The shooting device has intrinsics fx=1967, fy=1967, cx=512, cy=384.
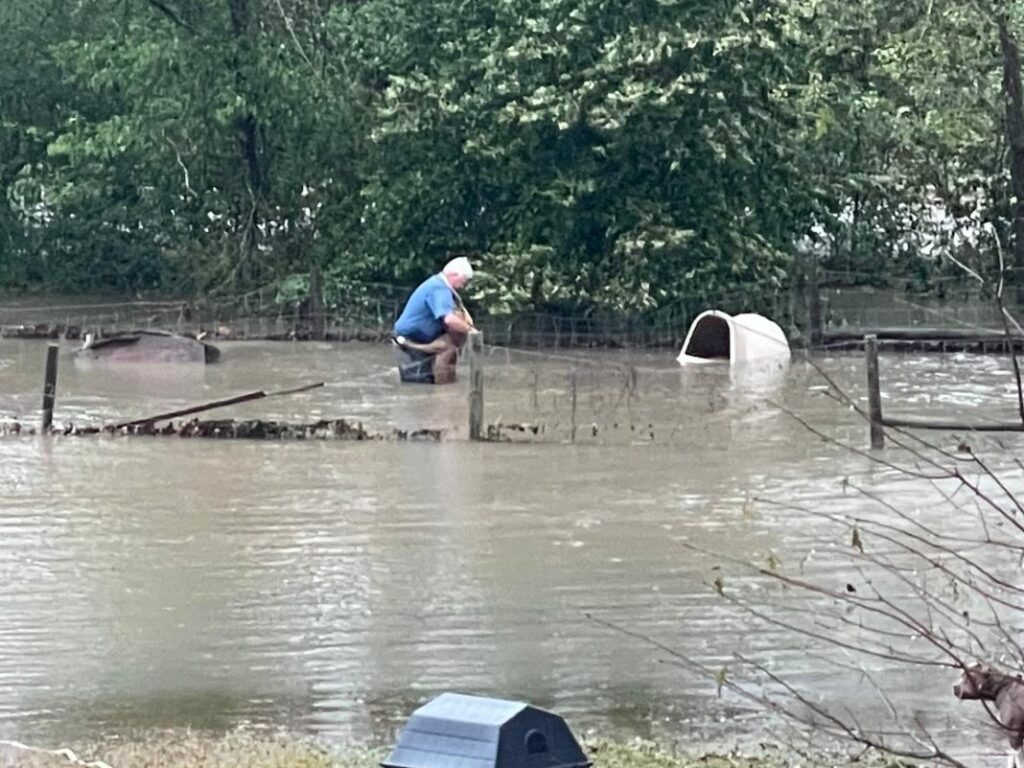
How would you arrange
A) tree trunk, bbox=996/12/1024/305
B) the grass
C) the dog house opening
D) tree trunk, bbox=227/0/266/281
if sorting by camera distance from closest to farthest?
1. the grass
2. the dog house opening
3. tree trunk, bbox=996/12/1024/305
4. tree trunk, bbox=227/0/266/281

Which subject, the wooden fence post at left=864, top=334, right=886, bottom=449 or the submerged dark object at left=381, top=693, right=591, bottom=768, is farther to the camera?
the wooden fence post at left=864, top=334, right=886, bottom=449

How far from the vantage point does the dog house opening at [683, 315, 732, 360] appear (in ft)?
75.5

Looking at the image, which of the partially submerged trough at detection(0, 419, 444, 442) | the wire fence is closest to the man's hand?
the partially submerged trough at detection(0, 419, 444, 442)

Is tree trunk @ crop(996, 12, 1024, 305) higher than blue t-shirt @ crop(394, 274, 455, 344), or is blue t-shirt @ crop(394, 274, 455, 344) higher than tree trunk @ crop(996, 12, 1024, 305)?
tree trunk @ crop(996, 12, 1024, 305)

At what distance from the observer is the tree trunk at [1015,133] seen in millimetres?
26297

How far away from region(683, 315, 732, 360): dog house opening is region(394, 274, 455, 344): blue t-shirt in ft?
14.2

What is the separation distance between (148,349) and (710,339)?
21.4 ft

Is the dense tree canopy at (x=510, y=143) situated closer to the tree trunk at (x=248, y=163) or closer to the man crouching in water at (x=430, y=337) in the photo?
the tree trunk at (x=248, y=163)

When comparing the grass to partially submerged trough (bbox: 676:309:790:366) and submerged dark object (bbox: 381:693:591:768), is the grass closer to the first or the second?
submerged dark object (bbox: 381:693:591:768)

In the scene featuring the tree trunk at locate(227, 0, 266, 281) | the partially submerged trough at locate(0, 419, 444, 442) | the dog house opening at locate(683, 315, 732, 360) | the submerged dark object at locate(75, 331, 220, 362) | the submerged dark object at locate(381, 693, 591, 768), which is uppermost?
the tree trunk at locate(227, 0, 266, 281)

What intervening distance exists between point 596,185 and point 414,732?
65.4ft

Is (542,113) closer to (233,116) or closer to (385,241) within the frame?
(385,241)

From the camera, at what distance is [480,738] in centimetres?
498

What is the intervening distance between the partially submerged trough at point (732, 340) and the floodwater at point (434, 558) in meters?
2.79
